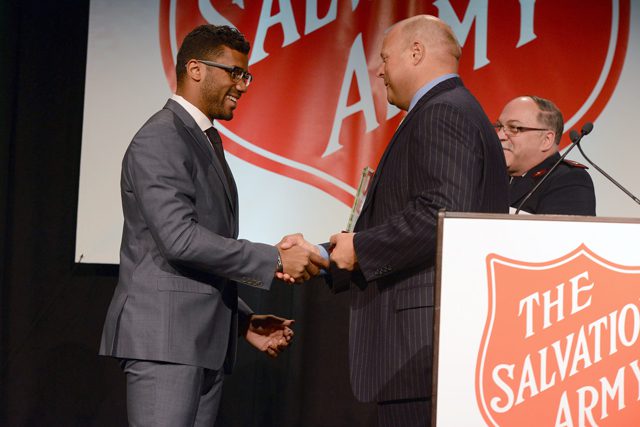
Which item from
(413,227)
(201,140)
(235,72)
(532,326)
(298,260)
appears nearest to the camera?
(532,326)

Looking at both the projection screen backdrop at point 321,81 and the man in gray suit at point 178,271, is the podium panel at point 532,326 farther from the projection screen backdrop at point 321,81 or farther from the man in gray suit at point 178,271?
the projection screen backdrop at point 321,81

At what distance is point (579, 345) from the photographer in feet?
4.62

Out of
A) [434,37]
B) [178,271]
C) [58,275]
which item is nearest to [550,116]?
[434,37]

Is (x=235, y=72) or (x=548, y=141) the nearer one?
(x=235, y=72)

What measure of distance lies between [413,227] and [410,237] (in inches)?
1.1

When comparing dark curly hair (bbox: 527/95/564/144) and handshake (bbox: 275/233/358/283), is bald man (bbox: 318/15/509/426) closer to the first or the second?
handshake (bbox: 275/233/358/283)

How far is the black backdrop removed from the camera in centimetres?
379

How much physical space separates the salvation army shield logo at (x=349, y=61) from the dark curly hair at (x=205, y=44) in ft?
4.17

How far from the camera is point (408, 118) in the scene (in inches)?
82.7

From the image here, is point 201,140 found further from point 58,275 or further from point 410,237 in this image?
point 58,275

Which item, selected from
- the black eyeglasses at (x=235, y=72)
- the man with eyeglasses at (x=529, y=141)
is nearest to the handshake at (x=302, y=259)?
the black eyeglasses at (x=235, y=72)

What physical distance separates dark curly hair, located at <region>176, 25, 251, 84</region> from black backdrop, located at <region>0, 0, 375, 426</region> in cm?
162

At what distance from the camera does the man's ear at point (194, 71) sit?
238 centimetres

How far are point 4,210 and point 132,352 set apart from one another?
6.93 feet
